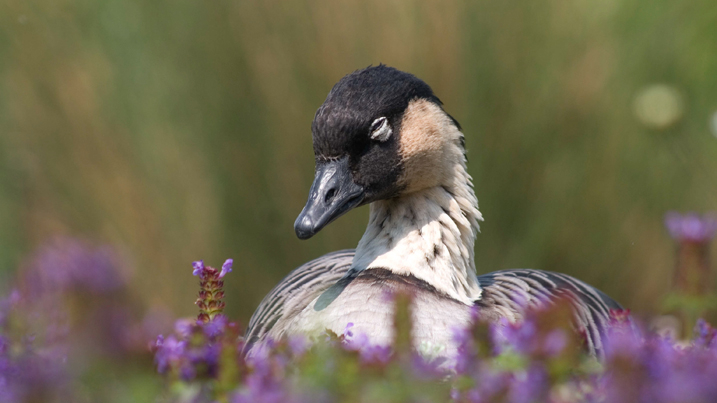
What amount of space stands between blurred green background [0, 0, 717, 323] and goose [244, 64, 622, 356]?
3.42 feet

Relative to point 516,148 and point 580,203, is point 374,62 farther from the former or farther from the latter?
point 580,203

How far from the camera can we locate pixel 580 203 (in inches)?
146

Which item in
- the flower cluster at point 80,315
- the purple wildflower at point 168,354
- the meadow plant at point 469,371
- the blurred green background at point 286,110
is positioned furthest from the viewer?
the blurred green background at point 286,110

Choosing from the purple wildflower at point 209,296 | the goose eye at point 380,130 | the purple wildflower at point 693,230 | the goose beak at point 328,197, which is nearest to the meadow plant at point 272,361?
the purple wildflower at point 209,296

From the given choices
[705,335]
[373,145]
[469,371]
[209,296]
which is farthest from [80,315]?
[373,145]

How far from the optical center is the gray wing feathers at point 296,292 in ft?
7.83

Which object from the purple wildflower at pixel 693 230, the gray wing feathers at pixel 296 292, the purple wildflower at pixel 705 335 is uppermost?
the gray wing feathers at pixel 296 292

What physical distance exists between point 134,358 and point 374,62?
9.48 feet

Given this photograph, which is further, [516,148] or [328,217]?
[516,148]

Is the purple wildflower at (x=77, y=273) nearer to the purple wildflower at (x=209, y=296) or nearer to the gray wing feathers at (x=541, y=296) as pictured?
the purple wildflower at (x=209, y=296)

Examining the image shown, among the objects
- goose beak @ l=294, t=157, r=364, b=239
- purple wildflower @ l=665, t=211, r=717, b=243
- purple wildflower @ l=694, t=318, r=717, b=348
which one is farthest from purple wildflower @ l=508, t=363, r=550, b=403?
goose beak @ l=294, t=157, r=364, b=239

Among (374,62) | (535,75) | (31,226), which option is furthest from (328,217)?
(31,226)

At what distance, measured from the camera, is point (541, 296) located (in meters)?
2.43

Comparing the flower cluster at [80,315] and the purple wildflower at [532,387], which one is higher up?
the flower cluster at [80,315]
